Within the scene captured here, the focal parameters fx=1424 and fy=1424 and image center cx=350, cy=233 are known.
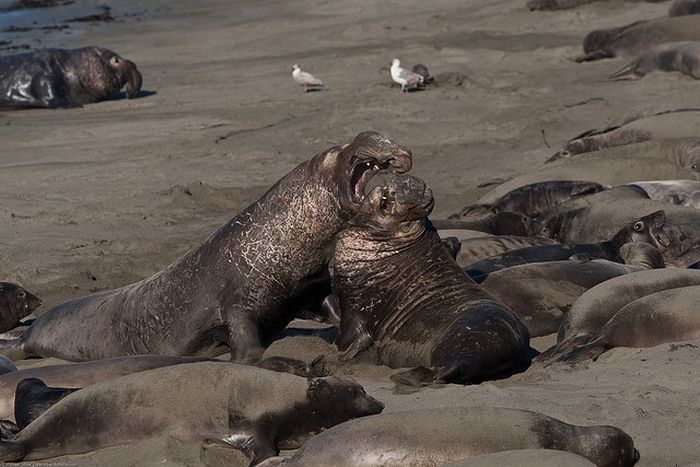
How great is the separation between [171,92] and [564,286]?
9.23 meters

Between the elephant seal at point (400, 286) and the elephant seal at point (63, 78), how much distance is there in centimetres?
916

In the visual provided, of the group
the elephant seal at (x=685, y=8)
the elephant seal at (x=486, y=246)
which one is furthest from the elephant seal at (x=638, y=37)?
the elephant seal at (x=486, y=246)

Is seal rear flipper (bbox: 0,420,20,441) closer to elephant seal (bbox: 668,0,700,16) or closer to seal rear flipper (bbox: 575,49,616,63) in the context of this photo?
seal rear flipper (bbox: 575,49,616,63)

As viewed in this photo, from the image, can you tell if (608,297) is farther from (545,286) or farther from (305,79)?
(305,79)

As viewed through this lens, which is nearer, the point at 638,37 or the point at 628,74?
the point at 628,74

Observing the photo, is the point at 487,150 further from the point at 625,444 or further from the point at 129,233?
the point at 625,444

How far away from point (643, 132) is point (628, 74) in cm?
373

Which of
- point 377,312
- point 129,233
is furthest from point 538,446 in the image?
point 129,233

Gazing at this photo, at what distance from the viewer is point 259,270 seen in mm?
6902

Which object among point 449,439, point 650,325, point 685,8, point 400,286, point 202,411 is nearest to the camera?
point 449,439

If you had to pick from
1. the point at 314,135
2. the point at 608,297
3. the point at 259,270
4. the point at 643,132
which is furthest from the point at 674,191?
the point at 314,135

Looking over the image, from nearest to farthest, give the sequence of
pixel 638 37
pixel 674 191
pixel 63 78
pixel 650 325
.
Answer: pixel 650 325 < pixel 674 191 < pixel 63 78 < pixel 638 37

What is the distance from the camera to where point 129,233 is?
9.85 m

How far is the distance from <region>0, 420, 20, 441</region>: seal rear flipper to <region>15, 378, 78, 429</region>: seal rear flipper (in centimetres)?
3
